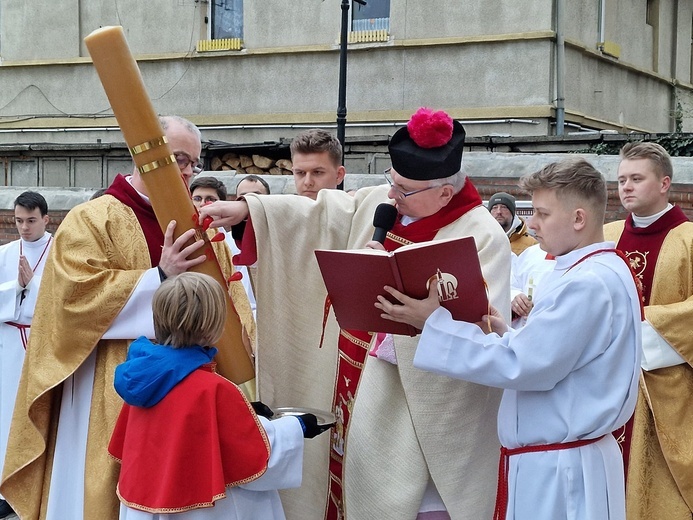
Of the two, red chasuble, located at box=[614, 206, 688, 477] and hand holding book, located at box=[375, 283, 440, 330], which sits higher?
red chasuble, located at box=[614, 206, 688, 477]

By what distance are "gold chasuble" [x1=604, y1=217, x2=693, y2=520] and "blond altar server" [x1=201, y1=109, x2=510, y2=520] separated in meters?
1.59

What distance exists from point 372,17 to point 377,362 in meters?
14.2

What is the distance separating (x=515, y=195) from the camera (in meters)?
8.47

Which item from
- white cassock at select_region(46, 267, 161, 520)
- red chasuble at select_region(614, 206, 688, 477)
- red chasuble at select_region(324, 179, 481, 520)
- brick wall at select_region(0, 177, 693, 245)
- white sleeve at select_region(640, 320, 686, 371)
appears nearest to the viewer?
red chasuble at select_region(324, 179, 481, 520)

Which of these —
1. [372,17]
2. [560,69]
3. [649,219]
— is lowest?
[649,219]

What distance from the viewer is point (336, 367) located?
404 centimetres

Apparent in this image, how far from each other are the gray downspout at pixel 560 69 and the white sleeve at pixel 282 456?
12.8 metres

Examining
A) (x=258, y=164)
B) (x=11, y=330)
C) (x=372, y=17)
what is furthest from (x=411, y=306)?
(x=372, y=17)

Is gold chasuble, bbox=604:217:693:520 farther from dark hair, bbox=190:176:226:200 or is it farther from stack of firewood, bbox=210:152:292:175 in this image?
stack of firewood, bbox=210:152:292:175

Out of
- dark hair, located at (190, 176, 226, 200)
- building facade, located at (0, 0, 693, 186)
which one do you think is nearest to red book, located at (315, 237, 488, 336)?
dark hair, located at (190, 176, 226, 200)

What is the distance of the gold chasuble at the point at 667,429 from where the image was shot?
4.82m

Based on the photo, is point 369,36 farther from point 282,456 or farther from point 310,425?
point 282,456

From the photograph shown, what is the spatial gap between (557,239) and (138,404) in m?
1.45

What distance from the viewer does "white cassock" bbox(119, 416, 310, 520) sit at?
3.27 meters
